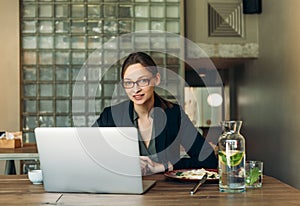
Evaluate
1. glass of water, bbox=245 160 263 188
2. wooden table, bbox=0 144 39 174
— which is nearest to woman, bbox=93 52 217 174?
glass of water, bbox=245 160 263 188

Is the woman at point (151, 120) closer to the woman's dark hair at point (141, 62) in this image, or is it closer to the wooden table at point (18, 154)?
the woman's dark hair at point (141, 62)

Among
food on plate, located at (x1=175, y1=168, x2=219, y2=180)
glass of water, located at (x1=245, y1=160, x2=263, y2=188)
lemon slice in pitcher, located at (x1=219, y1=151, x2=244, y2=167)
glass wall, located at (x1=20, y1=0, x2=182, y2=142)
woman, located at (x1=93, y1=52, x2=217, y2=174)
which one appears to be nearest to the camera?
lemon slice in pitcher, located at (x1=219, y1=151, x2=244, y2=167)

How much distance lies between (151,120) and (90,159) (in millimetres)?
899

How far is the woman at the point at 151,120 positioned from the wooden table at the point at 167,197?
1.73ft

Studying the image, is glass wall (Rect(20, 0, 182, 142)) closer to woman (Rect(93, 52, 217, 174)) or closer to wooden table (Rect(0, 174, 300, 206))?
woman (Rect(93, 52, 217, 174))

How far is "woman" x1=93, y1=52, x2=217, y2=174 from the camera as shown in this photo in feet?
7.45

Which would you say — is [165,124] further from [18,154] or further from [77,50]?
[77,50]

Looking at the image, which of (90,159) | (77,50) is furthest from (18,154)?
(90,159)

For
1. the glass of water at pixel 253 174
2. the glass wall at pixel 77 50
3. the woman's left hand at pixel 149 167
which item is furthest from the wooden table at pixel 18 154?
the glass of water at pixel 253 174

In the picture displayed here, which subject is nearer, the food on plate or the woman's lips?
the food on plate

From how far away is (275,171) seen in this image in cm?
490

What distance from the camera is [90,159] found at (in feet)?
4.97

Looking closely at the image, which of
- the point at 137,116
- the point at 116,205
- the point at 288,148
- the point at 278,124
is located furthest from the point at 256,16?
the point at 116,205

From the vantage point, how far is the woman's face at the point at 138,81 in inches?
89.7
